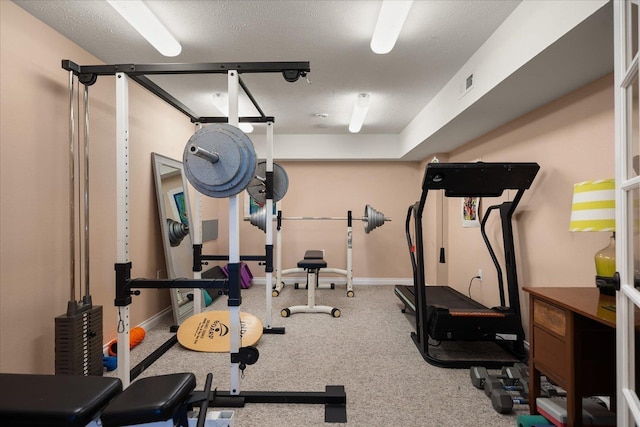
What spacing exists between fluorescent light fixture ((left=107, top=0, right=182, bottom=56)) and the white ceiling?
0.53 feet

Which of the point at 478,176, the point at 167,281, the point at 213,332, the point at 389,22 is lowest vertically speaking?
the point at 213,332

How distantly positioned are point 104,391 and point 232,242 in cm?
91

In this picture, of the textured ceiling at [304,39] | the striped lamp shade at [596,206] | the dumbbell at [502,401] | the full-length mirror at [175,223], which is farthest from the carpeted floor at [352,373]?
the textured ceiling at [304,39]

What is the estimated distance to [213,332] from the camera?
289cm

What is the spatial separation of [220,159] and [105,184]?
1532 mm

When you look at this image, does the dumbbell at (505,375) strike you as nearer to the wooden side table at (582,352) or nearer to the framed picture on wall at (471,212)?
the wooden side table at (582,352)

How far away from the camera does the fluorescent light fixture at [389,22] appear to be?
160 centimetres

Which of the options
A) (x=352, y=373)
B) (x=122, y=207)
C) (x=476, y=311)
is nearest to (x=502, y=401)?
(x=476, y=311)

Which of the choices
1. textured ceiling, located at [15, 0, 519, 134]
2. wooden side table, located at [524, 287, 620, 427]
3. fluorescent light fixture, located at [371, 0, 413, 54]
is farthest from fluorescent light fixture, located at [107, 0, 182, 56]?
wooden side table, located at [524, 287, 620, 427]

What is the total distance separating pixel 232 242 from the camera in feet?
5.94

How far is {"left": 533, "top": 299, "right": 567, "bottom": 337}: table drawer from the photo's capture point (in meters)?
1.49

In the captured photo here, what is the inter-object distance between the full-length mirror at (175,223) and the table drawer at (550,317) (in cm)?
316

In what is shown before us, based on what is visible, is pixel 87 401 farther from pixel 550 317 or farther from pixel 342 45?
pixel 342 45

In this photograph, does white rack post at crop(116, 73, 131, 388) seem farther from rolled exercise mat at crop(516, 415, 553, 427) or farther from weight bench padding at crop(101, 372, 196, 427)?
rolled exercise mat at crop(516, 415, 553, 427)
